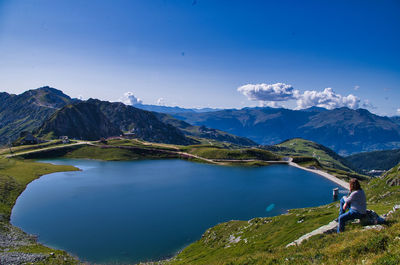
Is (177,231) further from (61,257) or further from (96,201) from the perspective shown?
(96,201)

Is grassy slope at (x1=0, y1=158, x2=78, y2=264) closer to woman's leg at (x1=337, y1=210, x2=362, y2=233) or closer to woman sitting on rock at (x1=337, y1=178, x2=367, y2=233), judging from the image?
woman's leg at (x1=337, y1=210, x2=362, y2=233)

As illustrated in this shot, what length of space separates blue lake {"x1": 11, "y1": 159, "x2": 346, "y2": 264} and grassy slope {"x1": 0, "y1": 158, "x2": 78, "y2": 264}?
3026 mm

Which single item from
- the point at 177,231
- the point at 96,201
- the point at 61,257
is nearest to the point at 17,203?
the point at 96,201

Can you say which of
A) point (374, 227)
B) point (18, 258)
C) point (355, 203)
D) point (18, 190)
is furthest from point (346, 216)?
point (18, 190)

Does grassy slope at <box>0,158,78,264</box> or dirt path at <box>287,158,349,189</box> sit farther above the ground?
grassy slope at <box>0,158,78,264</box>

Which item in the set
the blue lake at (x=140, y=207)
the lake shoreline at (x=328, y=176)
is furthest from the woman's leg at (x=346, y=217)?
the lake shoreline at (x=328, y=176)

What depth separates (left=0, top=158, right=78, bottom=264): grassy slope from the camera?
44438mm

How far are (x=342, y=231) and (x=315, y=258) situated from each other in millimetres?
5086

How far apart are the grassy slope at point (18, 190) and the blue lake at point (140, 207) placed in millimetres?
3026

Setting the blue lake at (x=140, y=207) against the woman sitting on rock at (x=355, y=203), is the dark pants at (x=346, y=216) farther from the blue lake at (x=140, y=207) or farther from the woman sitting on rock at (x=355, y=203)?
the blue lake at (x=140, y=207)

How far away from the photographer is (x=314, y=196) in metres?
103

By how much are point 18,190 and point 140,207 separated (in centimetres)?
5663

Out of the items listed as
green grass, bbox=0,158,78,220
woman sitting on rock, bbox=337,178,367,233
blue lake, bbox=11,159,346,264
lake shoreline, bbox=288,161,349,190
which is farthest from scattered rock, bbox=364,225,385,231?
lake shoreline, bbox=288,161,349,190

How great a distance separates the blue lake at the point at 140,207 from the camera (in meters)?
53.9
